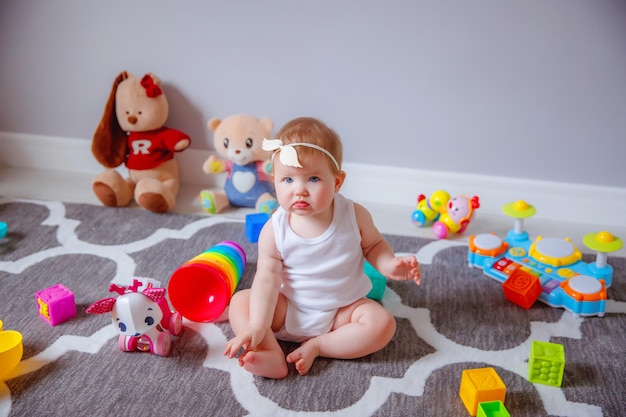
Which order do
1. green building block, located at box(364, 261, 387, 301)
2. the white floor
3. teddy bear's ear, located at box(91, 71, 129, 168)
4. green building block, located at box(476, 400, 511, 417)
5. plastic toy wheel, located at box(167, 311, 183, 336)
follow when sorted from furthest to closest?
1. teddy bear's ear, located at box(91, 71, 129, 168)
2. the white floor
3. green building block, located at box(364, 261, 387, 301)
4. plastic toy wheel, located at box(167, 311, 183, 336)
5. green building block, located at box(476, 400, 511, 417)

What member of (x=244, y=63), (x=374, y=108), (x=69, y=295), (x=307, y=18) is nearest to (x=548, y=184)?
(x=374, y=108)

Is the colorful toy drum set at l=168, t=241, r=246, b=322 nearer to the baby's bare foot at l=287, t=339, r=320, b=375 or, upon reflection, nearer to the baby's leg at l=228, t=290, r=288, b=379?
the baby's leg at l=228, t=290, r=288, b=379

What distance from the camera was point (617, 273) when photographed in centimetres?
163

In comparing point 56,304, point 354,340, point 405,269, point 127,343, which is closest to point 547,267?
point 405,269

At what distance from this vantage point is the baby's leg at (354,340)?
50.7 inches

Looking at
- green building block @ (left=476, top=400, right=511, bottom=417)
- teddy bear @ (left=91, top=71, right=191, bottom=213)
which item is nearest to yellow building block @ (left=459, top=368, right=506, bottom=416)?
green building block @ (left=476, top=400, right=511, bottom=417)

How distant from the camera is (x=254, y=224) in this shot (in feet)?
5.72

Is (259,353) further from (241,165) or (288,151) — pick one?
(241,165)

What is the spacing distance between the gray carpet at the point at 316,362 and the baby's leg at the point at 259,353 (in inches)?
1.0

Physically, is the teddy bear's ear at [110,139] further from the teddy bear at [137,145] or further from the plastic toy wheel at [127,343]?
the plastic toy wheel at [127,343]

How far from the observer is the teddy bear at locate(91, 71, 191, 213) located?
197cm

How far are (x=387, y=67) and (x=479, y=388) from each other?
3.39ft

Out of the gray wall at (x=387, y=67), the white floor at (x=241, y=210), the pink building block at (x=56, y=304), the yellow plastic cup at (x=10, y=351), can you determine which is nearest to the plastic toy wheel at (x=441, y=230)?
the white floor at (x=241, y=210)

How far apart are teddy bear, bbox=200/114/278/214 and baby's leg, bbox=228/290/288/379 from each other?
60cm
